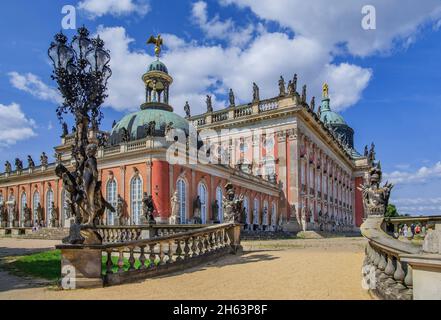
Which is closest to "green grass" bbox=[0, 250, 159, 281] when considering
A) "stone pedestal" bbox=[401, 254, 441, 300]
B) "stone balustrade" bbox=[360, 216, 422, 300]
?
"stone balustrade" bbox=[360, 216, 422, 300]

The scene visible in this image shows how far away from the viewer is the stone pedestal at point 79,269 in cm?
830

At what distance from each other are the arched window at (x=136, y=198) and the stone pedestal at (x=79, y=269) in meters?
20.1

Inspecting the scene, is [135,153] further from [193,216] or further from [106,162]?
[193,216]

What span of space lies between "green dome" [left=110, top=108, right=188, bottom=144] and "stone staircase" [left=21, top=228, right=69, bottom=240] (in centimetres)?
865

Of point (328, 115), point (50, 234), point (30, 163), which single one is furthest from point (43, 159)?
point (328, 115)

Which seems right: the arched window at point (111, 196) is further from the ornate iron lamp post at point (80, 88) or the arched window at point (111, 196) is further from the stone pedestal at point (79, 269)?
the stone pedestal at point (79, 269)

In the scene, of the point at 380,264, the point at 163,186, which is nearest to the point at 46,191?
the point at 163,186

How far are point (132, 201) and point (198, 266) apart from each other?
1845cm

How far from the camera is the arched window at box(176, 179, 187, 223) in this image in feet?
93.7

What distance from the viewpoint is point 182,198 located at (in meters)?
28.9

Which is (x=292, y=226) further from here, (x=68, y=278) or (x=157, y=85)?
(x=68, y=278)

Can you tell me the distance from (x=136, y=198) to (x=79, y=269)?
67.6 feet

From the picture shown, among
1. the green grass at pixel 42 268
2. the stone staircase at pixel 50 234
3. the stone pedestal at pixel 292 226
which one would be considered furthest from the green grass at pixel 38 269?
the stone pedestal at pixel 292 226

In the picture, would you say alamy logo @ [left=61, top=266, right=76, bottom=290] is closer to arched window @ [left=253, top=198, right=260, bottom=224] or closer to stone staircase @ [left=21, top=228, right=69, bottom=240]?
stone staircase @ [left=21, top=228, right=69, bottom=240]
